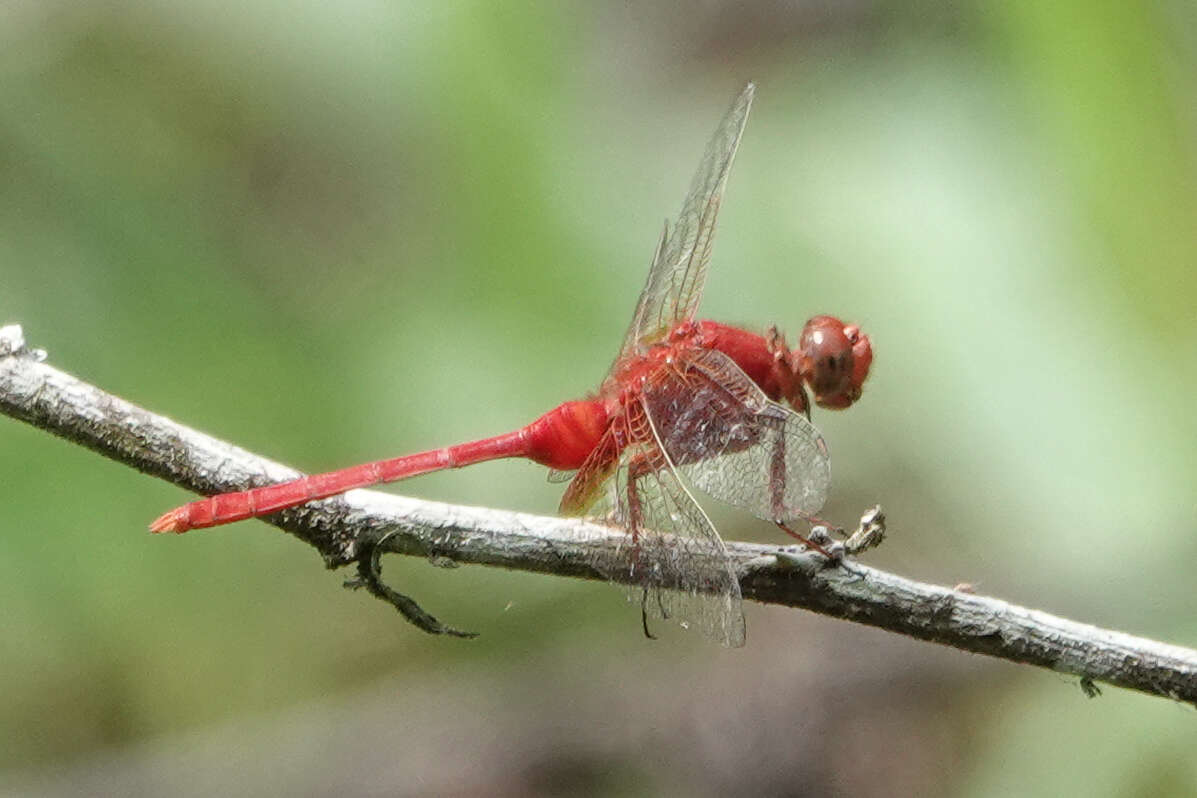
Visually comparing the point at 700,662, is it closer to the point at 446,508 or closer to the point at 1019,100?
the point at 1019,100

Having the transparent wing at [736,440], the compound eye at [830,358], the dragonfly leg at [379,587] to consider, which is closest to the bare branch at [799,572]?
the dragonfly leg at [379,587]

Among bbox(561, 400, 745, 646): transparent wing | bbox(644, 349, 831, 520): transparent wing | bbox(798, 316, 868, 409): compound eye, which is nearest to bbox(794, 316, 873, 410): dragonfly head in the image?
bbox(798, 316, 868, 409): compound eye

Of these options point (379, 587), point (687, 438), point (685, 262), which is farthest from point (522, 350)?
point (379, 587)

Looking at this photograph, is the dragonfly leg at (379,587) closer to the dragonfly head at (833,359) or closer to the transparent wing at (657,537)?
the transparent wing at (657,537)

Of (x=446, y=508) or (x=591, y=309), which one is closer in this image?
(x=446, y=508)

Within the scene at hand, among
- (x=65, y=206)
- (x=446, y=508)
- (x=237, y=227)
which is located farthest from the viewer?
(x=237, y=227)

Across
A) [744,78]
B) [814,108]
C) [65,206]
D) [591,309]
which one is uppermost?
[744,78]

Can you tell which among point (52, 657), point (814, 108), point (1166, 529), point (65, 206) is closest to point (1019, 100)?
point (814, 108)
